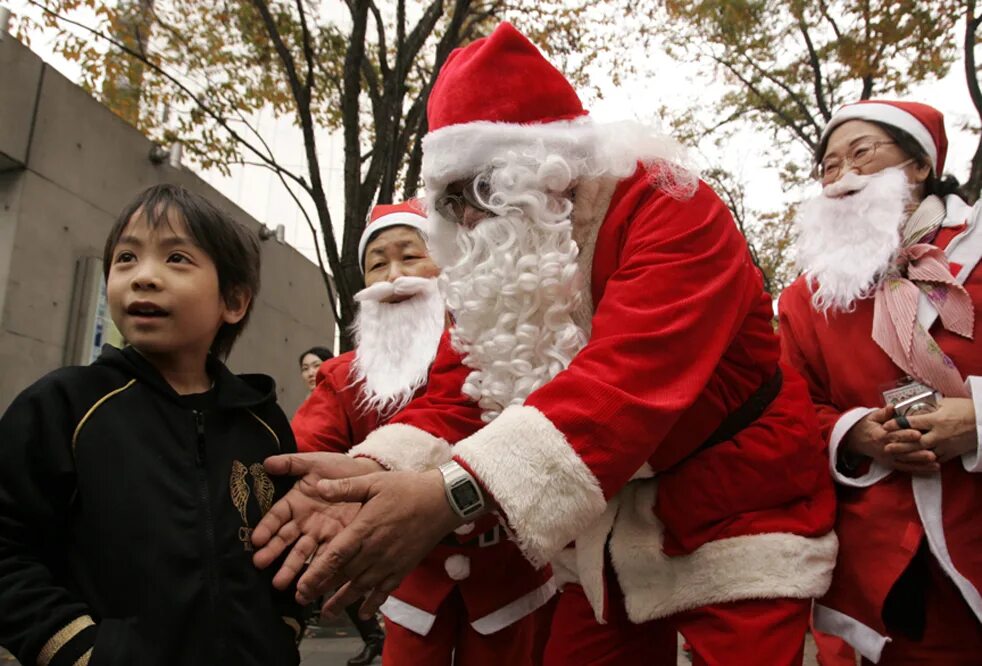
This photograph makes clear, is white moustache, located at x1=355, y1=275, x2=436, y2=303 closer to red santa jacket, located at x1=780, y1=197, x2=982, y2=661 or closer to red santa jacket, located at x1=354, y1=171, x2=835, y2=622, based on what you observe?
red santa jacket, located at x1=354, y1=171, x2=835, y2=622

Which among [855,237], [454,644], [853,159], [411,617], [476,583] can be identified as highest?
[853,159]

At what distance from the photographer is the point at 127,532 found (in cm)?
159

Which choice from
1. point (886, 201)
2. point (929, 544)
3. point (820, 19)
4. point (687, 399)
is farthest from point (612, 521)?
point (820, 19)

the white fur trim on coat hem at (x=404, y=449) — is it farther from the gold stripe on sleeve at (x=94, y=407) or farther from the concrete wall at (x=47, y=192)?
the concrete wall at (x=47, y=192)

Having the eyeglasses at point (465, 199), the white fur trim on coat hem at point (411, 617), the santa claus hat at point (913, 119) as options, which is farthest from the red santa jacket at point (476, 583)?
the santa claus hat at point (913, 119)

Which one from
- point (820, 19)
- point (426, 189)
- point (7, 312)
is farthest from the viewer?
point (820, 19)

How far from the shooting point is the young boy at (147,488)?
59.6 inches

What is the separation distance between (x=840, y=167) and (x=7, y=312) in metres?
6.84

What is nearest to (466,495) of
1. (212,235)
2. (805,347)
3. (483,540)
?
(212,235)

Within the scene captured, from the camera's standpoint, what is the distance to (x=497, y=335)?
6.59 feet

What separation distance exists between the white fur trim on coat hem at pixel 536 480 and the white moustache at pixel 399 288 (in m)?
1.96

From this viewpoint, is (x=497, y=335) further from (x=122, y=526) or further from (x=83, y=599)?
(x=83, y=599)

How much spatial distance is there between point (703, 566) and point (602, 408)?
22.0 inches

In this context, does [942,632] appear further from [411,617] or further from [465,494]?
[411,617]
